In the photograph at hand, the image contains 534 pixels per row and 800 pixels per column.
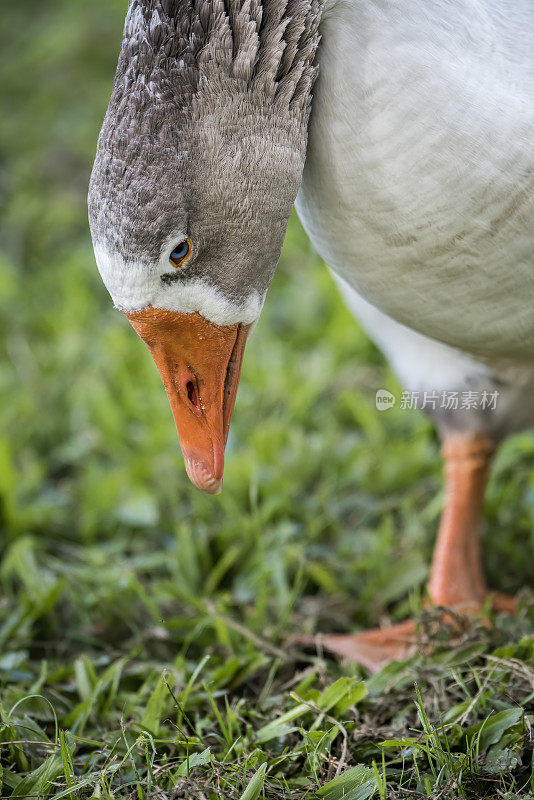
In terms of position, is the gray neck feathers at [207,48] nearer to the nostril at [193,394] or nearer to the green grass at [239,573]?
the nostril at [193,394]

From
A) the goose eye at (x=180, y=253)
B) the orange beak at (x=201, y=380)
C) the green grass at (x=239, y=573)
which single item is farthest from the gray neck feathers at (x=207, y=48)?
the green grass at (x=239, y=573)

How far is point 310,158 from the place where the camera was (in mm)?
2004

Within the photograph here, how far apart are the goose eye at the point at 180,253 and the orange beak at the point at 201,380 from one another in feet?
0.51

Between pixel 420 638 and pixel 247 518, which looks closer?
pixel 420 638

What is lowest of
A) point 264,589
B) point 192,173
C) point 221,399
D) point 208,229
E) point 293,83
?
point 264,589

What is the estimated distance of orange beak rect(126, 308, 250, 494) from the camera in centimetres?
201

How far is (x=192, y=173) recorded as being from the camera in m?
1.82

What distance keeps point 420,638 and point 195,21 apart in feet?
5.78

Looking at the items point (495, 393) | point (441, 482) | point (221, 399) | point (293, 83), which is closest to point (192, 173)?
point (293, 83)

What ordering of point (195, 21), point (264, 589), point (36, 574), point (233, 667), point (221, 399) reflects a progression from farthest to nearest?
point (36, 574) < point (264, 589) < point (233, 667) < point (221, 399) < point (195, 21)

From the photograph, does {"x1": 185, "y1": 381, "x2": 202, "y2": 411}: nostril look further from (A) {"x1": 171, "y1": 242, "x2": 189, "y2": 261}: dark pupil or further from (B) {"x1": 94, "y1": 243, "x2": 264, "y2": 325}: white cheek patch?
(A) {"x1": 171, "y1": 242, "x2": 189, "y2": 261}: dark pupil

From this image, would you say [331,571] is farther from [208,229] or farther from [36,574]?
[208,229]

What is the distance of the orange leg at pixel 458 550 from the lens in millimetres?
2705

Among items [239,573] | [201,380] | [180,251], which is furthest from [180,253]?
[239,573]
